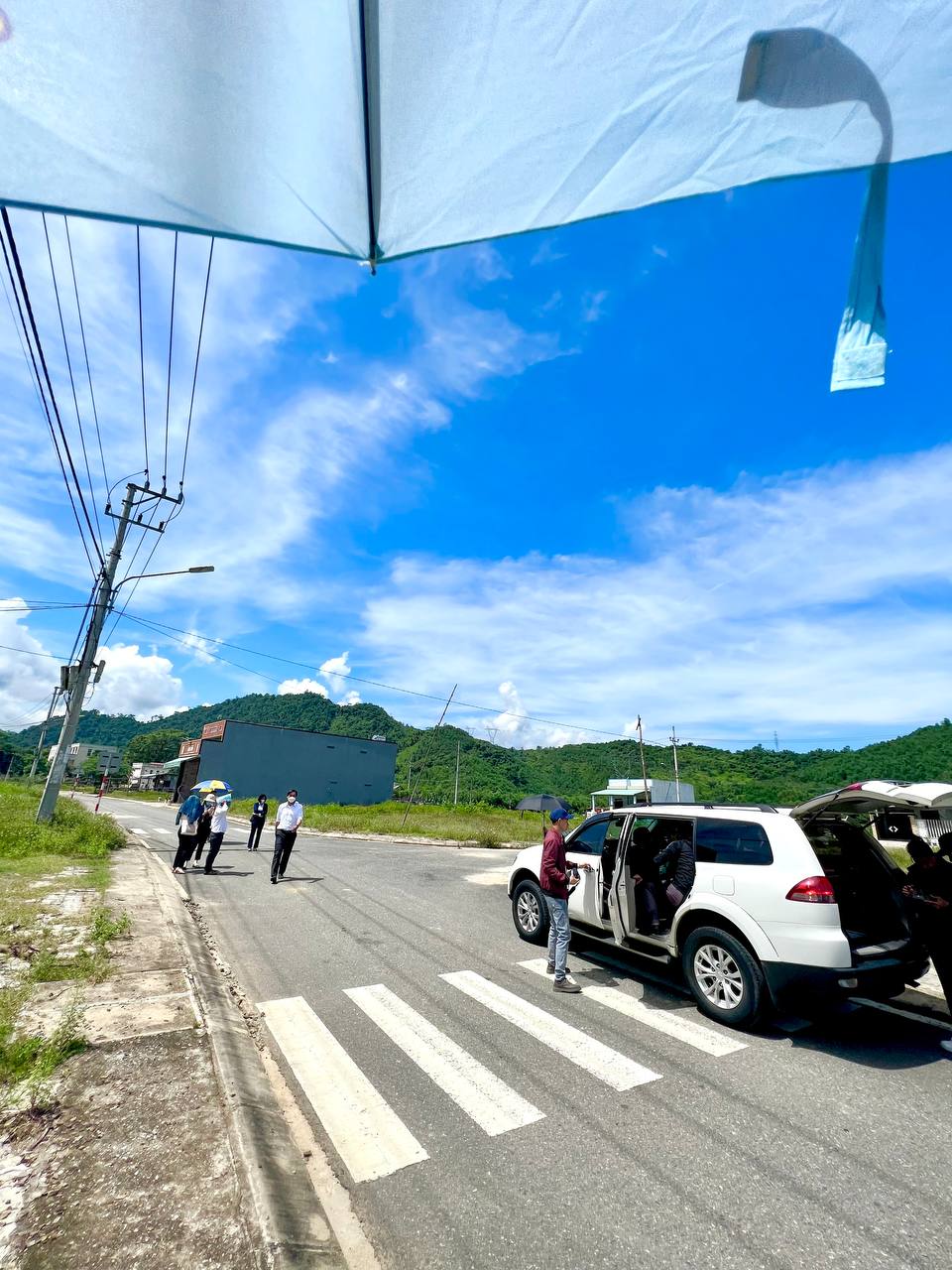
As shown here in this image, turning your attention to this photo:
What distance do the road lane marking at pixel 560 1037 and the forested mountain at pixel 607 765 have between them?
170ft

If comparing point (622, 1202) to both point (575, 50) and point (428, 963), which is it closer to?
point (428, 963)

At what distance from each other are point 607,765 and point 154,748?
9769 centimetres

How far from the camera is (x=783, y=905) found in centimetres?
455

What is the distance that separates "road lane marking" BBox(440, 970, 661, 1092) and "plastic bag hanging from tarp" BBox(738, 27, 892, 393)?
4.45 metres

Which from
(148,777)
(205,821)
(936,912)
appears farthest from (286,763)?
(936,912)

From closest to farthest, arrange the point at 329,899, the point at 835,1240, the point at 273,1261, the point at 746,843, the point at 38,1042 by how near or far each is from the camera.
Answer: the point at 273,1261, the point at 835,1240, the point at 38,1042, the point at 746,843, the point at 329,899

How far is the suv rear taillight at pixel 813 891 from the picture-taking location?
4457mm

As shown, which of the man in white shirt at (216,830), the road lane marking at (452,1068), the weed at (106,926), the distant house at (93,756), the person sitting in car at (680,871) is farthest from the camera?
the distant house at (93,756)

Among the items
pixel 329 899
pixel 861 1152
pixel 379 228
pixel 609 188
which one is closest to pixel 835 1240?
pixel 861 1152

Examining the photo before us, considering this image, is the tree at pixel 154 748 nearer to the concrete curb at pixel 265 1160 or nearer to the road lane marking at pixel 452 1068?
the road lane marking at pixel 452 1068

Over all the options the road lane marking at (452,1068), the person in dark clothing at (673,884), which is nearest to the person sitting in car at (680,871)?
the person in dark clothing at (673,884)

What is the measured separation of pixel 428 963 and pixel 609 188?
23.4ft

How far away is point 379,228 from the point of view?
2.10 metres

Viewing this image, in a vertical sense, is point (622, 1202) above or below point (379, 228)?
below
